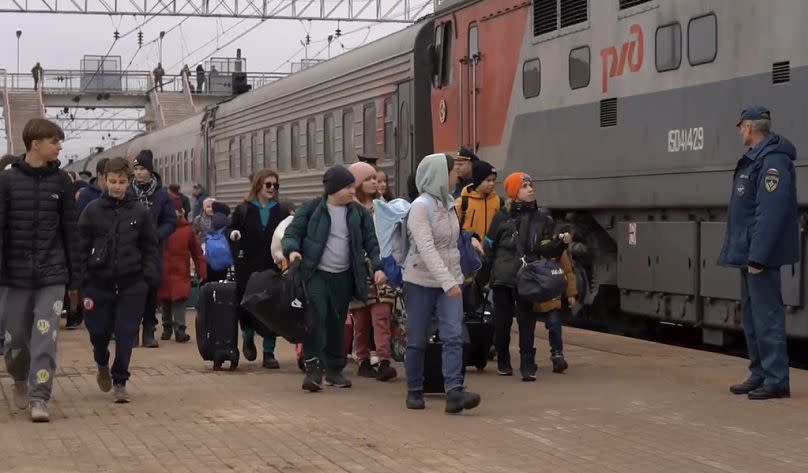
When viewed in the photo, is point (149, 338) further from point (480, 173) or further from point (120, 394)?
point (480, 173)

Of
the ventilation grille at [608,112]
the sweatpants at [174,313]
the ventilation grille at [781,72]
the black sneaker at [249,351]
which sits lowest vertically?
the black sneaker at [249,351]

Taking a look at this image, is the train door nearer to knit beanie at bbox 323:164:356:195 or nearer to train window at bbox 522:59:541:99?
train window at bbox 522:59:541:99

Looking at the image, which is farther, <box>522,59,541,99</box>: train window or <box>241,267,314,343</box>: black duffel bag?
<box>522,59,541,99</box>: train window

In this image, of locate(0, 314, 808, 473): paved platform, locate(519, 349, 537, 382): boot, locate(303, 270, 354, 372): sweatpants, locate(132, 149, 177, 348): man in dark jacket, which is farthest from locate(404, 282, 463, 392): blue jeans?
locate(132, 149, 177, 348): man in dark jacket

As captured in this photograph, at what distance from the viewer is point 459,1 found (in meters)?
18.9

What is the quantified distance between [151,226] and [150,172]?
165 inches

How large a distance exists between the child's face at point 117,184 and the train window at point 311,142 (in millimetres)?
14521

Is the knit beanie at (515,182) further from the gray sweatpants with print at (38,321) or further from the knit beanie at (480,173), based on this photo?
the gray sweatpants with print at (38,321)

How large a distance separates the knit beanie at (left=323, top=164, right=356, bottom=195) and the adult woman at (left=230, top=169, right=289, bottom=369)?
66.5 inches

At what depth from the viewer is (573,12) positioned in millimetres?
15891

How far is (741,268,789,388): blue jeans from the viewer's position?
10820 millimetres

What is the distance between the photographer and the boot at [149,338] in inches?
606

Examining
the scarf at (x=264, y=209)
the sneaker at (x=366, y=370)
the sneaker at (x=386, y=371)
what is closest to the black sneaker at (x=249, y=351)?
the scarf at (x=264, y=209)

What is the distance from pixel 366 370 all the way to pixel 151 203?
371 centimetres
